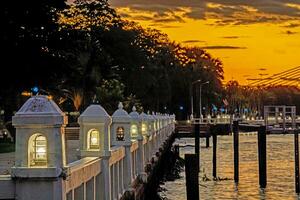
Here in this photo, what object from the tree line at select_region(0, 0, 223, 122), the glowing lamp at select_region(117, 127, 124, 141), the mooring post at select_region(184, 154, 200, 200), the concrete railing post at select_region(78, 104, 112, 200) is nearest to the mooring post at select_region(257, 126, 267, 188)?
the tree line at select_region(0, 0, 223, 122)

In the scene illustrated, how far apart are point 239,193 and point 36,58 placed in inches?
423

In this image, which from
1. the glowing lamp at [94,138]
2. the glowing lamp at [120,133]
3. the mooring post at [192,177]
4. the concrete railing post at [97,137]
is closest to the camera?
the concrete railing post at [97,137]

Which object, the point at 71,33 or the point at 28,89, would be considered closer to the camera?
the point at 28,89

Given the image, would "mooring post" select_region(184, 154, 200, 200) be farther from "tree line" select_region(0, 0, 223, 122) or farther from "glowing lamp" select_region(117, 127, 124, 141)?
"tree line" select_region(0, 0, 223, 122)

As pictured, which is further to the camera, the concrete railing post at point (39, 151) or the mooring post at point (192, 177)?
the mooring post at point (192, 177)

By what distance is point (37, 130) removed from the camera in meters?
7.38

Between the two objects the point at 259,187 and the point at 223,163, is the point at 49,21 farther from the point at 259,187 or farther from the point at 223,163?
the point at 223,163

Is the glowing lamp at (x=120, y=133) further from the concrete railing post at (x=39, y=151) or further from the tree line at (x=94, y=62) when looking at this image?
the concrete railing post at (x=39, y=151)

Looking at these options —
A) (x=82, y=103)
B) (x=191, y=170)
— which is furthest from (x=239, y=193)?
(x=82, y=103)

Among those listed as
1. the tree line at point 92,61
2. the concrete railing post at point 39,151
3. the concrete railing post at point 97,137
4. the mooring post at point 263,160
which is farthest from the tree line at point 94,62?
the concrete railing post at point 39,151

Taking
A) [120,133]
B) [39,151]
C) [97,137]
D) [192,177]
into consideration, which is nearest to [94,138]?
[97,137]

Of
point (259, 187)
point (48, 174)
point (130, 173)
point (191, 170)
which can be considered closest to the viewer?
point (48, 174)

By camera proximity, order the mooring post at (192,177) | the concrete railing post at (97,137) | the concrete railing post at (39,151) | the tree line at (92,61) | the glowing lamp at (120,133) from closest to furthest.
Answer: the concrete railing post at (39,151)
the concrete railing post at (97,137)
the glowing lamp at (120,133)
the mooring post at (192,177)
the tree line at (92,61)

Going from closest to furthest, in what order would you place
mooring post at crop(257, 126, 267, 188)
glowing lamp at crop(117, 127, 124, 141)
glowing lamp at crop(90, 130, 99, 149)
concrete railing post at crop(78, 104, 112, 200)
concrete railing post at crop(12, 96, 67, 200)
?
concrete railing post at crop(12, 96, 67, 200) < concrete railing post at crop(78, 104, 112, 200) < glowing lamp at crop(90, 130, 99, 149) < glowing lamp at crop(117, 127, 124, 141) < mooring post at crop(257, 126, 267, 188)
